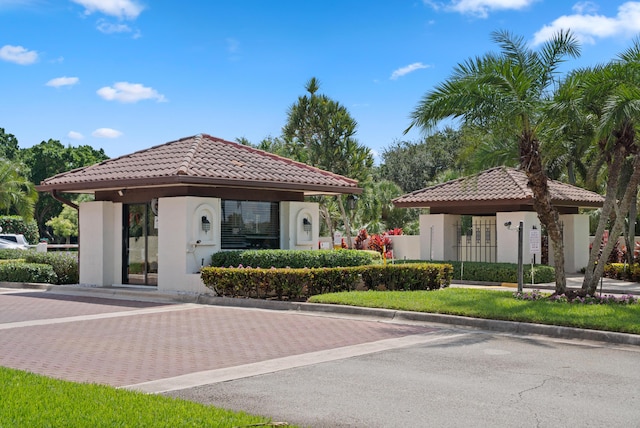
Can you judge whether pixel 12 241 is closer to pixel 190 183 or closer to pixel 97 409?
pixel 190 183

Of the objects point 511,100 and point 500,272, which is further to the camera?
point 500,272

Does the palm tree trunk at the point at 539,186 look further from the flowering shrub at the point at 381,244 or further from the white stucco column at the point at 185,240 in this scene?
the flowering shrub at the point at 381,244

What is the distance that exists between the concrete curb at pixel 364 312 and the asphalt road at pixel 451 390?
1062 mm

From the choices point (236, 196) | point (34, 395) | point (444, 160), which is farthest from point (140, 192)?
point (444, 160)

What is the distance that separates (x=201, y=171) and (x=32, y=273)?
7.10 metres

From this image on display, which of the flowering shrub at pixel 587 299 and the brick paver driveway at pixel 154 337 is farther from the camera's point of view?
the flowering shrub at pixel 587 299

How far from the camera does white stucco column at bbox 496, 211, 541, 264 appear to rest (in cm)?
2417

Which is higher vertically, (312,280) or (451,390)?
(312,280)

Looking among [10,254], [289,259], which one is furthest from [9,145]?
[289,259]

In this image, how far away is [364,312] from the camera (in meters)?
14.5

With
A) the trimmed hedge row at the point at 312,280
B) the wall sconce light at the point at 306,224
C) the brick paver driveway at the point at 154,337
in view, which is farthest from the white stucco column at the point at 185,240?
the wall sconce light at the point at 306,224

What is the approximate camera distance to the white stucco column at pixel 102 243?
809 inches

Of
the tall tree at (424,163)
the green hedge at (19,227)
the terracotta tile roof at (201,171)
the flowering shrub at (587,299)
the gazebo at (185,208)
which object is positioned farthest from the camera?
the tall tree at (424,163)

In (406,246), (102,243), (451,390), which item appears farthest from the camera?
(406,246)
